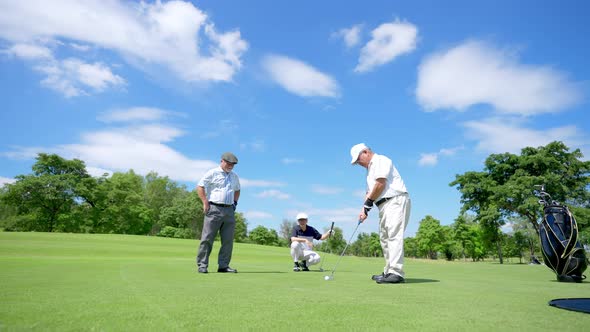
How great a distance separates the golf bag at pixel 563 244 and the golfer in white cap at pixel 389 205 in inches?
137

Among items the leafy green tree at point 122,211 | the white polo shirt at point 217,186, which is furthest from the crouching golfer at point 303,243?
the leafy green tree at point 122,211

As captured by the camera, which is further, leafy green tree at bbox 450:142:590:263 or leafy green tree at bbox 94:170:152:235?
leafy green tree at bbox 94:170:152:235

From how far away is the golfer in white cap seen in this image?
626 centimetres

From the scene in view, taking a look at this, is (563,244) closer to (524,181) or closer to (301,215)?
(301,215)

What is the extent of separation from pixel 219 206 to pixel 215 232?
596 millimetres

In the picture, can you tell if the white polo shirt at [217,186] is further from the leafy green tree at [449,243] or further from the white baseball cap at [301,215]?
the leafy green tree at [449,243]

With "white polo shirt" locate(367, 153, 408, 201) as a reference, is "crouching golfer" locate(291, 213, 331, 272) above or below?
below

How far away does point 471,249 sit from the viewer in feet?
268

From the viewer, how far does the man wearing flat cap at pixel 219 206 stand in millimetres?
8555

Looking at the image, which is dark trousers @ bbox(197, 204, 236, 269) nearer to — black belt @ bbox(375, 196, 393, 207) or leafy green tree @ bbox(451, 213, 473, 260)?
black belt @ bbox(375, 196, 393, 207)

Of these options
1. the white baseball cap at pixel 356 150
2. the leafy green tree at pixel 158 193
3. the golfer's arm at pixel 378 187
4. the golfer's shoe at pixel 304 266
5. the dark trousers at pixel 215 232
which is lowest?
the golfer's shoe at pixel 304 266

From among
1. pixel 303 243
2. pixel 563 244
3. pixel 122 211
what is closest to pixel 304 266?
pixel 303 243

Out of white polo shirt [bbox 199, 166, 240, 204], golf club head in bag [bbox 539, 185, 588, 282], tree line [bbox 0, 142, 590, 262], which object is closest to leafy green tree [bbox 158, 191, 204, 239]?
tree line [bbox 0, 142, 590, 262]

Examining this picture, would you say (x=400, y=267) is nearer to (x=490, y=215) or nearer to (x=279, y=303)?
(x=279, y=303)
